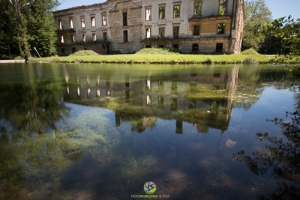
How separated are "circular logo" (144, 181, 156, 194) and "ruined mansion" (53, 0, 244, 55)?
991 inches

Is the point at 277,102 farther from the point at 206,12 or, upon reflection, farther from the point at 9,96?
the point at 206,12

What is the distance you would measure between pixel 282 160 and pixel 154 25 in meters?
28.6

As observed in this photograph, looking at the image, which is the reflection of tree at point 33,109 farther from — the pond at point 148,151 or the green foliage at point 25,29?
the green foliage at point 25,29

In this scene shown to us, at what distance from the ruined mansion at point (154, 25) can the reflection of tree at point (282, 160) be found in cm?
2366

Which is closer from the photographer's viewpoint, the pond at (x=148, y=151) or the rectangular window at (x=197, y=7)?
the pond at (x=148, y=151)

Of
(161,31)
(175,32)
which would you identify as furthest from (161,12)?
(175,32)

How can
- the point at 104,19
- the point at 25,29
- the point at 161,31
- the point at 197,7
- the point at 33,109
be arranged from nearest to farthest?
the point at 33,109 → the point at 25,29 → the point at 197,7 → the point at 161,31 → the point at 104,19

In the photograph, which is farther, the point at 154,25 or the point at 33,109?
the point at 154,25

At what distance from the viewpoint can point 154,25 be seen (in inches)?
1101

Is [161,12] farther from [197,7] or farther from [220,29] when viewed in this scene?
[220,29]

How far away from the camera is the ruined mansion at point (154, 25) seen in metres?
23.8

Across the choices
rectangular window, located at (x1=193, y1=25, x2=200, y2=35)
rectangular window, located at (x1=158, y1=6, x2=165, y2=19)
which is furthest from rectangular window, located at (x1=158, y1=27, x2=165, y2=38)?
rectangular window, located at (x1=193, y1=25, x2=200, y2=35)

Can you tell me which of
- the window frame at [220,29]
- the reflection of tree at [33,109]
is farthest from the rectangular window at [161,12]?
the reflection of tree at [33,109]

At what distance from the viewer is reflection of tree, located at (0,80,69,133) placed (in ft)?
10.1
